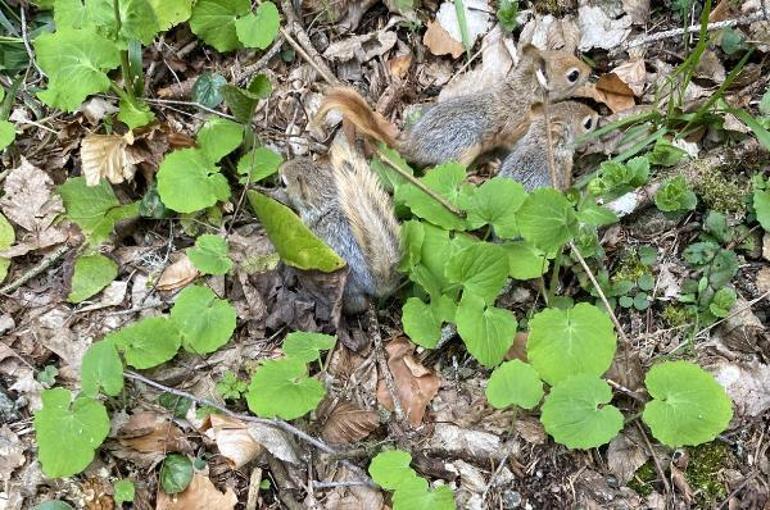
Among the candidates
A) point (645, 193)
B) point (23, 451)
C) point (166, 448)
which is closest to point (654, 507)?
point (645, 193)

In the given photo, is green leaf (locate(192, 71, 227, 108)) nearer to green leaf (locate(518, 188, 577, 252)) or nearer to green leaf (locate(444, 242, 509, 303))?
green leaf (locate(444, 242, 509, 303))

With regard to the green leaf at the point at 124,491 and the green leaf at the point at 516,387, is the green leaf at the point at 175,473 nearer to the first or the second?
the green leaf at the point at 124,491

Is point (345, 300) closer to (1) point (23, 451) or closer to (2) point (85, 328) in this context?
(2) point (85, 328)

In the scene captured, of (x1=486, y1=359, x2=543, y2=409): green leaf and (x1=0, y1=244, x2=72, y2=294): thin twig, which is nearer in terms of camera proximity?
(x1=486, y1=359, x2=543, y2=409): green leaf

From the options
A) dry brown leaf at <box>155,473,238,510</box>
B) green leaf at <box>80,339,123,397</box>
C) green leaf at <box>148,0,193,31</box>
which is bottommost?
dry brown leaf at <box>155,473,238,510</box>

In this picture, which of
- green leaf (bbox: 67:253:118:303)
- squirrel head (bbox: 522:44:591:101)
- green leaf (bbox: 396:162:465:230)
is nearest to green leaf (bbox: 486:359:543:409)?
green leaf (bbox: 396:162:465:230)

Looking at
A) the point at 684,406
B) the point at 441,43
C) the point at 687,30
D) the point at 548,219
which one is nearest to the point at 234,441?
the point at 548,219
